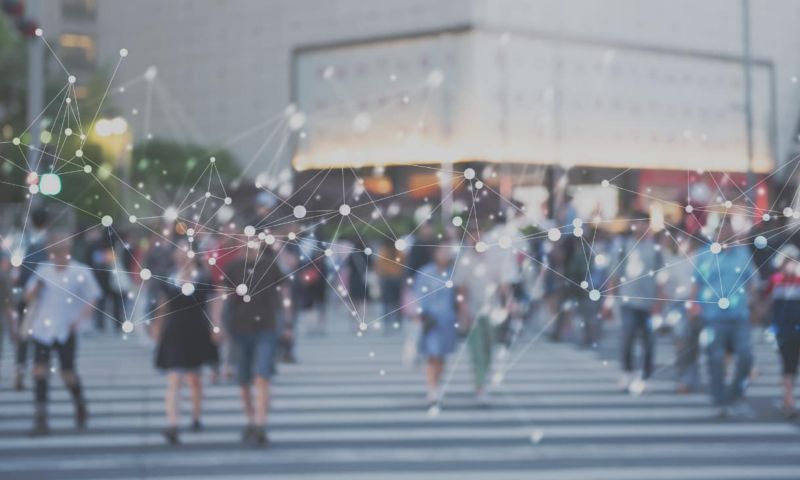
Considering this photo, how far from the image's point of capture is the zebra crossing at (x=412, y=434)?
6.95 metres

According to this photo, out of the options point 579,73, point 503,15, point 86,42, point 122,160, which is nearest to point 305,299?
point 122,160

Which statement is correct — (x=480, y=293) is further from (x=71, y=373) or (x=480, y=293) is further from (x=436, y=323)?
(x=71, y=373)

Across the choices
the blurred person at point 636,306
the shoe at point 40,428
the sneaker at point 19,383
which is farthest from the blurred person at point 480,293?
the sneaker at point 19,383

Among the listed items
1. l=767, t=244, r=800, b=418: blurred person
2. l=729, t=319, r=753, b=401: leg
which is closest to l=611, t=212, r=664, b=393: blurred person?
l=729, t=319, r=753, b=401: leg

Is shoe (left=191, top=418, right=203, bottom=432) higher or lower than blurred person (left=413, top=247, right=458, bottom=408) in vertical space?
lower

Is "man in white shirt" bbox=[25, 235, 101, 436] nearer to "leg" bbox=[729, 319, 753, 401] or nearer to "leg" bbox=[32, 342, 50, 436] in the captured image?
"leg" bbox=[32, 342, 50, 436]

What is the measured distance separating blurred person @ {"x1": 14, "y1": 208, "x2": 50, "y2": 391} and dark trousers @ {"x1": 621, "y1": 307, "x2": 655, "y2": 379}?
554 centimetres

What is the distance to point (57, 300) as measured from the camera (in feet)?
26.6

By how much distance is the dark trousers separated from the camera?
414 inches

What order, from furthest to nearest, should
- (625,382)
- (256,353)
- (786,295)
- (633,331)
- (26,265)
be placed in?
(625,382)
(633,331)
(26,265)
(256,353)
(786,295)

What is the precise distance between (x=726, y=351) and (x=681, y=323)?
612 millimetres

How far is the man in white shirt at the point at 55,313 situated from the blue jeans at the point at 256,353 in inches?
46.2

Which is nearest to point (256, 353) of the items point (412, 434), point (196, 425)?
point (196, 425)

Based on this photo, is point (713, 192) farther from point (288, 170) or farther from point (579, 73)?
point (579, 73)
